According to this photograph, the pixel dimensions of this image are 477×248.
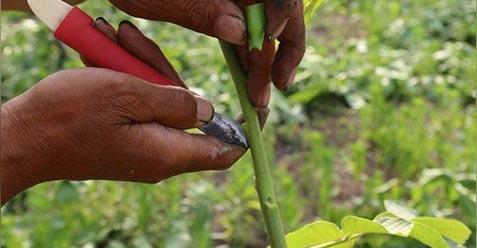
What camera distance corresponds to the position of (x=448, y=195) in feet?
8.48

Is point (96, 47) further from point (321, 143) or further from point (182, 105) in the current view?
point (321, 143)

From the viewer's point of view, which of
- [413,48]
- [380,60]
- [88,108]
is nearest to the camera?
[88,108]

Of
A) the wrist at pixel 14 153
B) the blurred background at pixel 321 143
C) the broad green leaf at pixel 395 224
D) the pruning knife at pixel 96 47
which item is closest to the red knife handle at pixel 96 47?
the pruning knife at pixel 96 47

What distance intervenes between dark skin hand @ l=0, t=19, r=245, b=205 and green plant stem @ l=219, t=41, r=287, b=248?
0.27 ft

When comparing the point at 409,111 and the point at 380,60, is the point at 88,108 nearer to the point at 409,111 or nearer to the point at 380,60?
the point at 409,111

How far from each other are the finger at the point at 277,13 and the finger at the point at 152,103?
163 millimetres

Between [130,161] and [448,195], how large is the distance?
60.9 inches

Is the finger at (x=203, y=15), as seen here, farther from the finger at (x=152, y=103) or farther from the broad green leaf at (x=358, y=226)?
the broad green leaf at (x=358, y=226)

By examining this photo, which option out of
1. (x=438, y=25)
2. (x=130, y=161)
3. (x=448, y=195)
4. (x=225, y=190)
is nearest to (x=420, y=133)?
(x=448, y=195)

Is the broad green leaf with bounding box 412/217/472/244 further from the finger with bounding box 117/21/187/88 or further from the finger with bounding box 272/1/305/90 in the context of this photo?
the finger with bounding box 117/21/187/88

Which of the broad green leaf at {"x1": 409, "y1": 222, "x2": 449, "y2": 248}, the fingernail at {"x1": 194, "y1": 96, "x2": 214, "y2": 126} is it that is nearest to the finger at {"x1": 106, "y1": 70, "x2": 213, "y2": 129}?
the fingernail at {"x1": 194, "y1": 96, "x2": 214, "y2": 126}

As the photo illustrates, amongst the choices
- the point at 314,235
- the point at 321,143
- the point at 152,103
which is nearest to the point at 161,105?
the point at 152,103

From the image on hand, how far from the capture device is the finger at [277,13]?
1157 millimetres

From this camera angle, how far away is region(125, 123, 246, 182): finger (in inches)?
48.8
